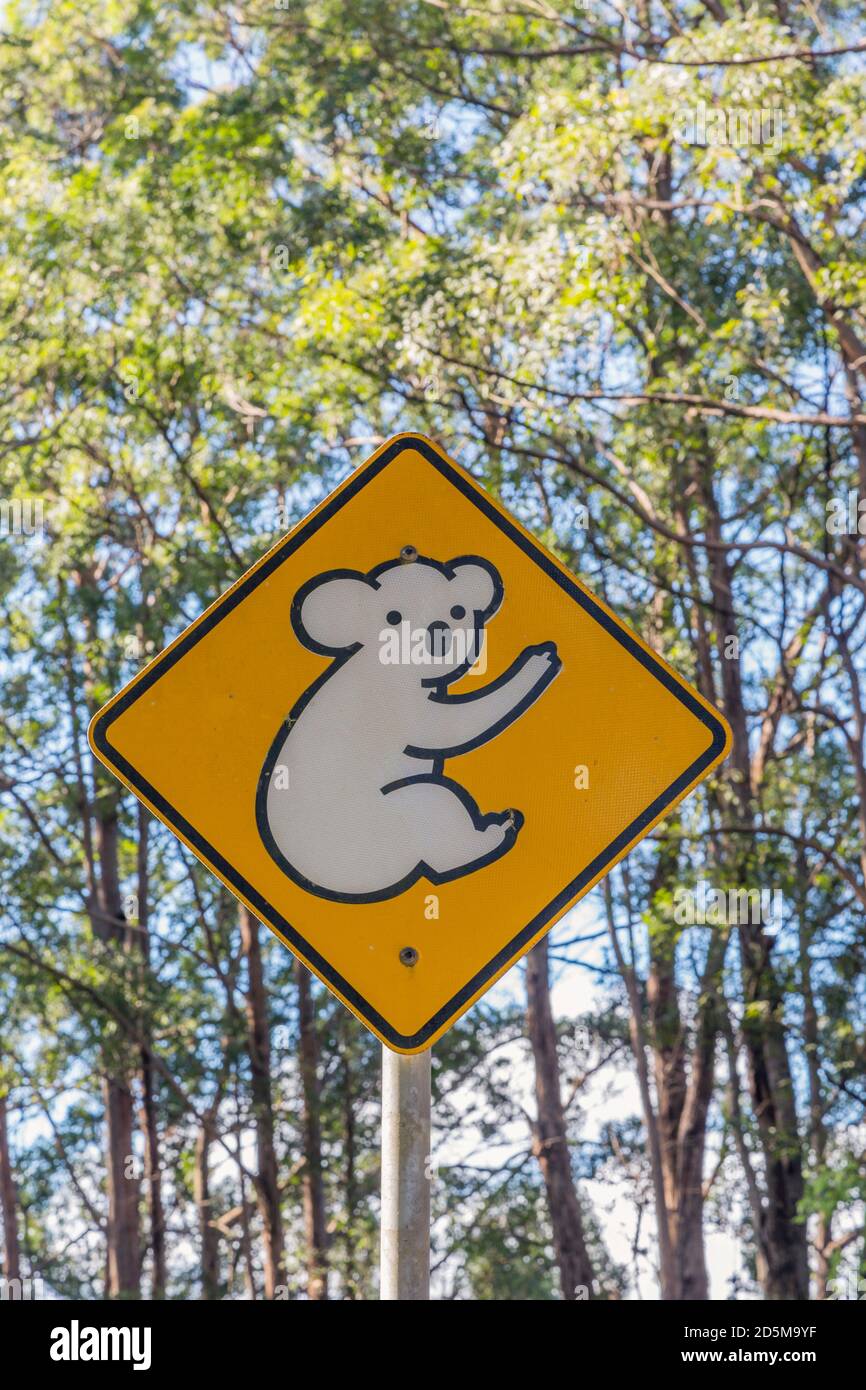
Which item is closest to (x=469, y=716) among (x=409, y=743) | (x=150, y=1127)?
(x=409, y=743)

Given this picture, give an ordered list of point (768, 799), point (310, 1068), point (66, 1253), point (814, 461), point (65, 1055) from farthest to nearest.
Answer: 1. point (66, 1253)
2. point (65, 1055)
3. point (310, 1068)
4. point (768, 799)
5. point (814, 461)

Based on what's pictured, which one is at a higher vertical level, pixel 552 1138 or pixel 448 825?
pixel 552 1138

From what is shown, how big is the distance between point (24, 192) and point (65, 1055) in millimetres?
11313

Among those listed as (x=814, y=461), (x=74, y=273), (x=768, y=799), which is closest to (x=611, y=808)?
(x=814, y=461)

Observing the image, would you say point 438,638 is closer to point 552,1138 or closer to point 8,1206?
point 552,1138

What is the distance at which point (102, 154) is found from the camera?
1903cm

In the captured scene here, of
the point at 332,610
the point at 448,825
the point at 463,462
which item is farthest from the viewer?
the point at 463,462

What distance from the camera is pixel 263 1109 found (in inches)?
685

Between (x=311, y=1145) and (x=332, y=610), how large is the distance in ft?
56.2

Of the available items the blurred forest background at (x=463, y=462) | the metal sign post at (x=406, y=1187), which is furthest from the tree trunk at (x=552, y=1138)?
the metal sign post at (x=406, y=1187)

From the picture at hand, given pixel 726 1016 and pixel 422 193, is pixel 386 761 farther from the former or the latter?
pixel 422 193

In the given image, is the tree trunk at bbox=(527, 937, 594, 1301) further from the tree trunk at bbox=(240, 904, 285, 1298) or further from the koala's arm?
the koala's arm

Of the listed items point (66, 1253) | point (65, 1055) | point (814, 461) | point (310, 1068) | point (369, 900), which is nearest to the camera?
point (369, 900)

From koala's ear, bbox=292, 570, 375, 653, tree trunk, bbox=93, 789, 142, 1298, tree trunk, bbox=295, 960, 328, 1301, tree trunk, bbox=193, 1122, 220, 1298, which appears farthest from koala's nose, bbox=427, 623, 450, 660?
tree trunk, bbox=193, 1122, 220, 1298
